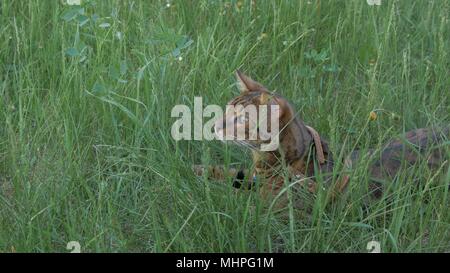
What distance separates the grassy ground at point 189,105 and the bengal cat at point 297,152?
3.5 inches

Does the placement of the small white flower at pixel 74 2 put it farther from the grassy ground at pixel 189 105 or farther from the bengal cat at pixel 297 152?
the bengal cat at pixel 297 152

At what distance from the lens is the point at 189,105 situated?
343 cm

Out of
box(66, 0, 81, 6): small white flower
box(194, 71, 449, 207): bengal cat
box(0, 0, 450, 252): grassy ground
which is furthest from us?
box(66, 0, 81, 6): small white flower

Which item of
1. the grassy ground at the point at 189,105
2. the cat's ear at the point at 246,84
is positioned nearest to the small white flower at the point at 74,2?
the grassy ground at the point at 189,105

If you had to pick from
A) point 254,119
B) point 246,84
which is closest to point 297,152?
point 254,119

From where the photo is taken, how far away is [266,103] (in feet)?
9.98

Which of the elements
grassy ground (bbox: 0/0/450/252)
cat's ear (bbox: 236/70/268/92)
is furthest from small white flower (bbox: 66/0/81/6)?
cat's ear (bbox: 236/70/268/92)

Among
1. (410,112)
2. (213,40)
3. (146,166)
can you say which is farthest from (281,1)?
(146,166)

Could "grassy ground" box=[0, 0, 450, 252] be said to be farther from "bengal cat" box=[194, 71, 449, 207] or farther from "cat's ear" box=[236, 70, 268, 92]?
"cat's ear" box=[236, 70, 268, 92]

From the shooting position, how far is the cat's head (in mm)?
3062

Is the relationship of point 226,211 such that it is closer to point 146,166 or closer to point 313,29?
point 146,166

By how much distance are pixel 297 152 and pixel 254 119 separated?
21 cm

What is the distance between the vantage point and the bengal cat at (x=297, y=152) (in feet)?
9.87

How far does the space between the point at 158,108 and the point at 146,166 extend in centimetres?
32
